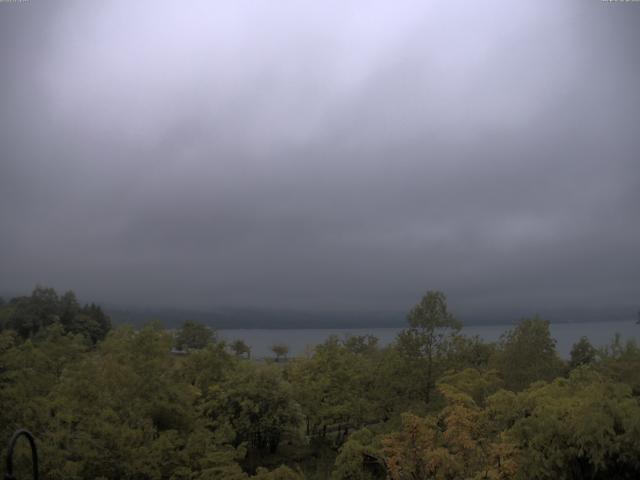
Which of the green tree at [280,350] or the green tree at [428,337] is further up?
the green tree at [428,337]

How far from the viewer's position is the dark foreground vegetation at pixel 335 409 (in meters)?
16.5

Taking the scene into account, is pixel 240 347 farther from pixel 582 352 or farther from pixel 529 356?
pixel 529 356

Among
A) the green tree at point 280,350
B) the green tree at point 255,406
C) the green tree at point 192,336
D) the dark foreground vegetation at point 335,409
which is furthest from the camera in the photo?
the green tree at point 280,350

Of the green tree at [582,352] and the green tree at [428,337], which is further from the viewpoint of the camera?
the green tree at [582,352]

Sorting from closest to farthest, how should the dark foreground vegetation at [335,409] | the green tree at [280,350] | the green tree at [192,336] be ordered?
the dark foreground vegetation at [335,409] → the green tree at [192,336] → the green tree at [280,350]

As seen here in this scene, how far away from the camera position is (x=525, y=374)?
30.5 meters

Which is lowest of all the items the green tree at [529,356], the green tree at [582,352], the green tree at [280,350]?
the green tree at [280,350]

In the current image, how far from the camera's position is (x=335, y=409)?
34.7m

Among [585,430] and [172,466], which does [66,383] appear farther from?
[585,430]

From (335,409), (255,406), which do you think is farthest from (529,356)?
(255,406)

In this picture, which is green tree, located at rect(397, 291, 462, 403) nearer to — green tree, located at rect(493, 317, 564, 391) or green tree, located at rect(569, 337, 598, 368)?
green tree, located at rect(493, 317, 564, 391)

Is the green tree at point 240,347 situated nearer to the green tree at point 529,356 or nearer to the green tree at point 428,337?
the green tree at point 428,337

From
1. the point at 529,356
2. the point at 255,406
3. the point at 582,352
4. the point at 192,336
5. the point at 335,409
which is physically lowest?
the point at 335,409

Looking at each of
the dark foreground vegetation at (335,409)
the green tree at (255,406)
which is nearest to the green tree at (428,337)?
the dark foreground vegetation at (335,409)
